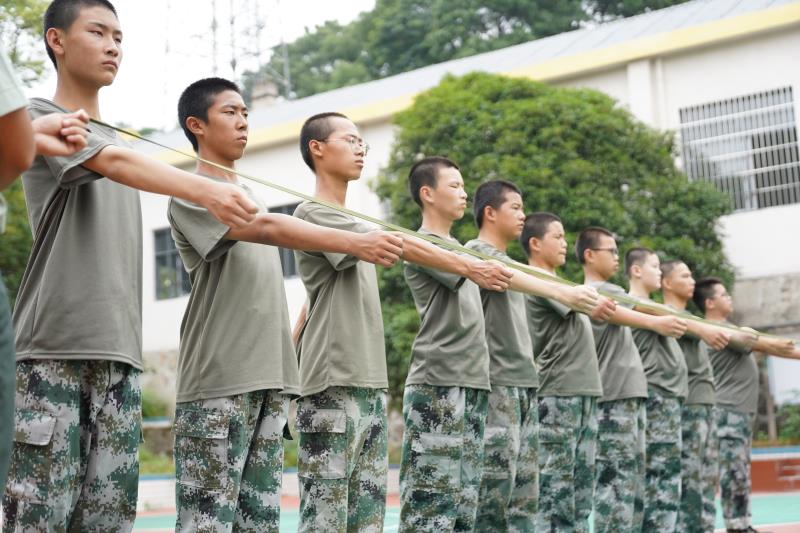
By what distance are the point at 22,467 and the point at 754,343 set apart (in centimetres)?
633

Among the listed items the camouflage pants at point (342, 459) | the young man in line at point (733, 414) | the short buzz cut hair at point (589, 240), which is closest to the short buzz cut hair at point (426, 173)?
the camouflage pants at point (342, 459)

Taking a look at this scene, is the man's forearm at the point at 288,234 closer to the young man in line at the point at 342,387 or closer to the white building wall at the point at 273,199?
the young man in line at the point at 342,387

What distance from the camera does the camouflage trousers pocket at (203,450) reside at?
3.63 meters

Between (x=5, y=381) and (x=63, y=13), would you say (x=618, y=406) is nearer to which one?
(x=63, y=13)

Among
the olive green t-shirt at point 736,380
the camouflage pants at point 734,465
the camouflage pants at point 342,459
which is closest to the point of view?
the camouflage pants at point 342,459

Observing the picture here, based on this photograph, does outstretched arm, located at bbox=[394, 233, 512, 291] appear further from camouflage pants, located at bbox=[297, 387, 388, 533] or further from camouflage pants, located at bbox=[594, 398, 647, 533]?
camouflage pants, located at bbox=[594, 398, 647, 533]

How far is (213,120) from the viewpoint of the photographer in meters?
4.10

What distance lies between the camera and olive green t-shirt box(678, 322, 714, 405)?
7789 mm

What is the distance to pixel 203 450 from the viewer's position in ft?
12.0

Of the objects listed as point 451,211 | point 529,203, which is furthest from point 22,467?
point 529,203

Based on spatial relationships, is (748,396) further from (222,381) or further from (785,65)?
(785,65)

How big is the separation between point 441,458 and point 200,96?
1862 mm

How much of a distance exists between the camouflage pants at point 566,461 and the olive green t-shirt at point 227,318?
2.44 m

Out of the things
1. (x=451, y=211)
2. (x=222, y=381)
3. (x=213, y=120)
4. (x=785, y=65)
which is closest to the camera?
(x=222, y=381)
